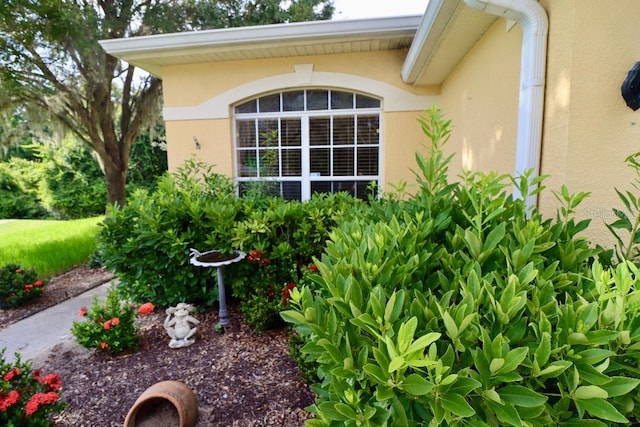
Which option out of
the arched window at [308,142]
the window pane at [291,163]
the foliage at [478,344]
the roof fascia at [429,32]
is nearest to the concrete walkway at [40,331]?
the arched window at [308,142]

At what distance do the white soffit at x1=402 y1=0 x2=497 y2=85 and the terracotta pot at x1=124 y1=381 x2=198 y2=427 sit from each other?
3.14 metres

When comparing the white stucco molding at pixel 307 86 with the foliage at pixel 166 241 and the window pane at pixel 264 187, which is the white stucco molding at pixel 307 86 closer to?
the window pane at pixel 264 187

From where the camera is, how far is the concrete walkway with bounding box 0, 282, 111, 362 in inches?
130

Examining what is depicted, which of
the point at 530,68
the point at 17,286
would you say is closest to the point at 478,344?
the point at 530,68

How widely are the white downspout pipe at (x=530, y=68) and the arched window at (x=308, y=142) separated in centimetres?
329

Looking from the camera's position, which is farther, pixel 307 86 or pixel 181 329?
pixel 307 86

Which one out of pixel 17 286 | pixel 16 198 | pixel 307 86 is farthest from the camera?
pixel 16 198

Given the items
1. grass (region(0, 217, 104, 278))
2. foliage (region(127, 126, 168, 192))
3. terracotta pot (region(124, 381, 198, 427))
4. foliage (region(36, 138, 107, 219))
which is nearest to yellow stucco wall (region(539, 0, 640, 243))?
terracotta pot (region(124, 381, 198, 427))

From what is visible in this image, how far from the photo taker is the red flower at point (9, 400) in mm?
1759

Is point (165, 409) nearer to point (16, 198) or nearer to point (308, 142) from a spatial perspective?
point (308, 142)

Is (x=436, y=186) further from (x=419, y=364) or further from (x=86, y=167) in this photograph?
(x=86, y=167)

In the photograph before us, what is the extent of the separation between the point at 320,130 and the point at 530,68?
12.3ft

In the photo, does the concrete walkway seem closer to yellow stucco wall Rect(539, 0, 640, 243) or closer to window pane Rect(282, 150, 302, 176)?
window pane Rect(282, 150, 302, 176)

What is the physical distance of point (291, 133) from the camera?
5.61 meters
